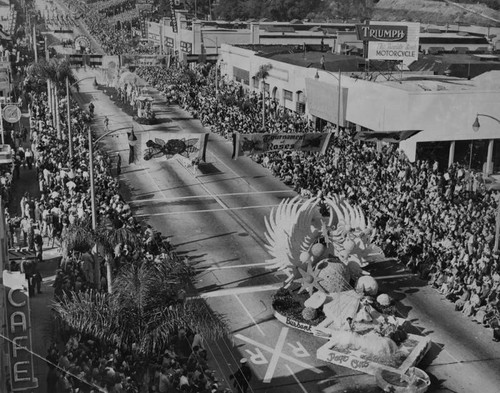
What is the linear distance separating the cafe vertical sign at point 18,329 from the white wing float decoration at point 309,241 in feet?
33.8

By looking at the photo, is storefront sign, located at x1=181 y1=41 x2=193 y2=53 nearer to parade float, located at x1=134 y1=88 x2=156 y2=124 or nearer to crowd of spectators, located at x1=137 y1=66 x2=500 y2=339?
parade float, located at x1=134 y1=88 x2=156 y2=124

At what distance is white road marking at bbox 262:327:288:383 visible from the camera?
844 inches

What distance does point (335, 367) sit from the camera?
71.8 feet

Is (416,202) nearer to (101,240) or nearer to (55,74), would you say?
(101,240)

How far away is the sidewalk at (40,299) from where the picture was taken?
67.4 ft

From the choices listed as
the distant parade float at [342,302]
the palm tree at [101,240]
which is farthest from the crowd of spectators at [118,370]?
the palm tree at [101,240]

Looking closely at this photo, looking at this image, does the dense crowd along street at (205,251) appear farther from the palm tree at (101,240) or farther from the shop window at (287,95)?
the shop window at (287,95)

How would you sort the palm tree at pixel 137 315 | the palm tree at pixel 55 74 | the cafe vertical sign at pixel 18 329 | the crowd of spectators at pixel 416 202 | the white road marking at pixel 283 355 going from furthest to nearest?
the palm tree at pixel 55 74
the crowd of spectators at pixel 416 202
the white road marking at pixel 283 355
the palm tree at pixel 137 315
the cafe vertical sign at pixel 18 329

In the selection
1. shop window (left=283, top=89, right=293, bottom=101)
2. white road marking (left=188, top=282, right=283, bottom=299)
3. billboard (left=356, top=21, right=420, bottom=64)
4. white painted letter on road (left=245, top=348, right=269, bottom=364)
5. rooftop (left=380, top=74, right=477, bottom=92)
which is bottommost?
white road marking (left=188, top=282, right=283, bottom=299)

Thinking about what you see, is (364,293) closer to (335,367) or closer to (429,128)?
(335,367)

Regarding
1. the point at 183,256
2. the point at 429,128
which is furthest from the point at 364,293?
the point at 429,128

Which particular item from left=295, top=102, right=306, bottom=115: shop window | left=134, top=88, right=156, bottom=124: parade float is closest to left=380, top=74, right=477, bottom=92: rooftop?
left=295, top=102, right=306, bottom=115: shop window

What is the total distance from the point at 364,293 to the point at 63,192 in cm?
1613

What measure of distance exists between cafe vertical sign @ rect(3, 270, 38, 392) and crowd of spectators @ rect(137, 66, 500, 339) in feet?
43.6
